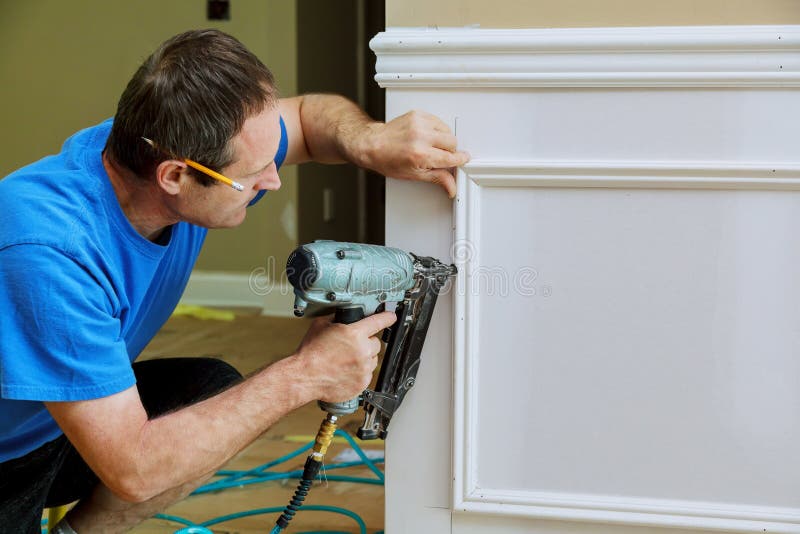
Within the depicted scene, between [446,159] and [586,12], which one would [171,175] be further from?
[586,12]

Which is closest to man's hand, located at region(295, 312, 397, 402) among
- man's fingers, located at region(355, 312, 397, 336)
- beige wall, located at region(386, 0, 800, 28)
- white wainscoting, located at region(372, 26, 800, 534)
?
man's fingers, located at region(355, 312, 397, 336)

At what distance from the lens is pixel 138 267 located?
122 centimetres

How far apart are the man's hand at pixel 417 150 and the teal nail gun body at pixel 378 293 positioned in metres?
0.13

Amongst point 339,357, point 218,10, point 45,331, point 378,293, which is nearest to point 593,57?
point 378,293

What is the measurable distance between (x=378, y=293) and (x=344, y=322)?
66mm

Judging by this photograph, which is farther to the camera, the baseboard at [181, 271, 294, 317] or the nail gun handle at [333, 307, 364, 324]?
the baseboard at [181, 271, 294, 317]

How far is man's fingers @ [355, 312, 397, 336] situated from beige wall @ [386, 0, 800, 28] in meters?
0.46

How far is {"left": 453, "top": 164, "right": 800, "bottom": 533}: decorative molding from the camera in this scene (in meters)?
1.26

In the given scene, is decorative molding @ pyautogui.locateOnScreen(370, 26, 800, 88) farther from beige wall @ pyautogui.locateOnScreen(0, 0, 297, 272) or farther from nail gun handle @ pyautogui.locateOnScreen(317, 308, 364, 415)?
beige wall @ pyautogui.locateOnScreen(0, 0, 297, 272)

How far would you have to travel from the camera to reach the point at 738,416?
1307 mm

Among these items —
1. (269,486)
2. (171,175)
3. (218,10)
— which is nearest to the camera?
(171,175)

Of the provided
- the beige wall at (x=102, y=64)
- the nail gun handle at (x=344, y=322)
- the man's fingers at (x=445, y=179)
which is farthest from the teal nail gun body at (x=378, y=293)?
the beige wall at (x=102, y=64)

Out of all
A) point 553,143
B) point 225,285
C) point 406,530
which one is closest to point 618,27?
point 553,143

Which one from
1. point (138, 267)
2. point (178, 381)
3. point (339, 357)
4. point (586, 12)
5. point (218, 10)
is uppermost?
point (218, 10)
